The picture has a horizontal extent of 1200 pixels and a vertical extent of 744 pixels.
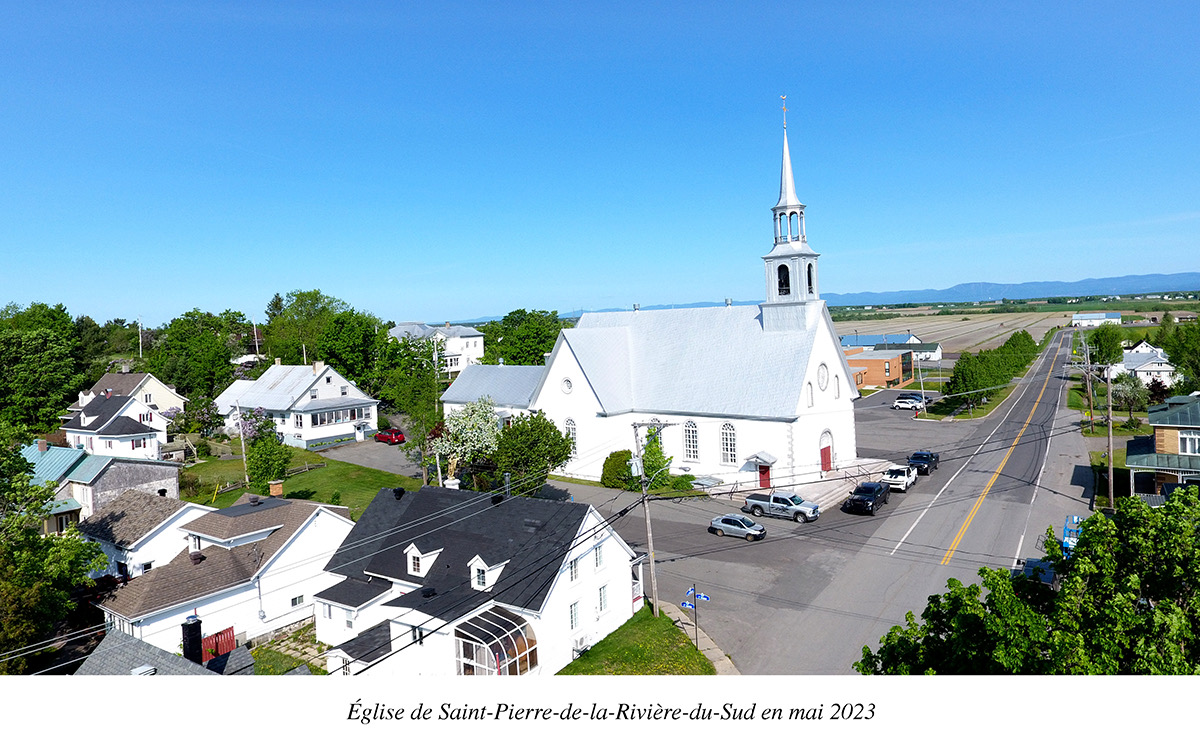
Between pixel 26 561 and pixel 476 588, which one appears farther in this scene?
pixel 476 588

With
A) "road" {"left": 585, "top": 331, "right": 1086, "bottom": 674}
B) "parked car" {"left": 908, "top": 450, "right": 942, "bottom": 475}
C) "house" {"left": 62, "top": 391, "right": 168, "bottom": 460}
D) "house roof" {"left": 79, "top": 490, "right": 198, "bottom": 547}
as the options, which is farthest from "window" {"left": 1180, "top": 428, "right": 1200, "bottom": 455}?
"house" {"left": 62, "top": 391, "right": 168, "bottom": 460}

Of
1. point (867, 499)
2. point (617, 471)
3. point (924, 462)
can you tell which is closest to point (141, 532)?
point (617, 471)

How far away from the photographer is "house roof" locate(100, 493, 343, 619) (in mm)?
21875

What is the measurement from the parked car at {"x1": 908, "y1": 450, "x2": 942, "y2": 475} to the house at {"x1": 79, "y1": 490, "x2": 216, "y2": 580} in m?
36.4

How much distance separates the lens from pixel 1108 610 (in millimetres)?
8281

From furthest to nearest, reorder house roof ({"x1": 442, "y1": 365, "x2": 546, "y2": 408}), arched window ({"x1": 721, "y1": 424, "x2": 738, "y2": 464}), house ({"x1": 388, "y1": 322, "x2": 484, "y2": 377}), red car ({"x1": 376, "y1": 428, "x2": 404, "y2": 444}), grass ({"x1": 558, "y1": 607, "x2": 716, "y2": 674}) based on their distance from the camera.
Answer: house ({"x1": 388, "y1": 322, "x2": 484, "y2": 377}) → red car ({"x1": 376, "y1": 428, "x2": 404, "y2": 444}) → house roof ({"x1": 442, "y1": 365, "x2": 546, "y2": 408}) → arched window ({"x1": 721, "y1": 424, "x2": 738, "y2": 464}) → grass ({"x1": 558, "y1": 607, "x2": 716, "y2": 674})

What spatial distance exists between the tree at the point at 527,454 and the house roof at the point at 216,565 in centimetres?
1040

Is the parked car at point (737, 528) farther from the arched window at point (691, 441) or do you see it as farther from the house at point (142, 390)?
the house at point (142, 390)

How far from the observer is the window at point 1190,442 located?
30312 millimetres

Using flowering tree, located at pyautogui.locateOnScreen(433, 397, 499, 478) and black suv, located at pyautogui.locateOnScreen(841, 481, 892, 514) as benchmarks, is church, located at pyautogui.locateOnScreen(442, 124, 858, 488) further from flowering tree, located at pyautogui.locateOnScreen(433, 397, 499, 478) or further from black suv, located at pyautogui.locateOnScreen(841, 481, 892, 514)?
flowering tree, located at pyautogui.locateOnScreen(433, 397, 499, 478)

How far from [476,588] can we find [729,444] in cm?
2185

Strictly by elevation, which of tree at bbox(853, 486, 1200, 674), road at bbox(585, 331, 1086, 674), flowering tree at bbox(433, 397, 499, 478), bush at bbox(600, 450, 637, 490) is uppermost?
tree at bbox(853, 486, 1200, 674)

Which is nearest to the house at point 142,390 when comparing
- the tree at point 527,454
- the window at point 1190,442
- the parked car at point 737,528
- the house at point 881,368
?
the tree at point 527,454

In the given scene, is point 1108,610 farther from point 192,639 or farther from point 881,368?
point 881,368
